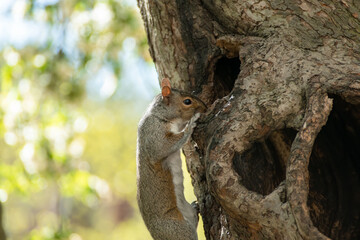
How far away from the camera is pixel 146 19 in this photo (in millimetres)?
3506

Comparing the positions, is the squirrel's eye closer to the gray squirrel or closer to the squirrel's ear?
the gray squirrel

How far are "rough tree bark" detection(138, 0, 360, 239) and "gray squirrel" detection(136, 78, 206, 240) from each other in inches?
4.2

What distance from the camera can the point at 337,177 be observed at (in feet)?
11.0

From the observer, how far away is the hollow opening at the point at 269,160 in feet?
10.4

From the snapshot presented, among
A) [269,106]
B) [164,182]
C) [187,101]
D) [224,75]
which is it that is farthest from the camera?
[224,75]

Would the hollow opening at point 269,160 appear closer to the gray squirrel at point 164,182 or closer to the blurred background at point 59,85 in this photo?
the gray squirrel at point 164,182

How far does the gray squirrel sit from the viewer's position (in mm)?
3117

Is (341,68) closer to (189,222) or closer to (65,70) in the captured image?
(189,222)

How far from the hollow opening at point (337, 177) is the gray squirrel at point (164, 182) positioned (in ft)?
2.57

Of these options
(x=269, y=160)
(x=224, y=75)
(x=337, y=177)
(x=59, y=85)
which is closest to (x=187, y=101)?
(x=224, y=75)

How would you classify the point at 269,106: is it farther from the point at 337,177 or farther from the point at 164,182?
the point at 337,177

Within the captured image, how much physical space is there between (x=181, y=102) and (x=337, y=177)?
1111 mm

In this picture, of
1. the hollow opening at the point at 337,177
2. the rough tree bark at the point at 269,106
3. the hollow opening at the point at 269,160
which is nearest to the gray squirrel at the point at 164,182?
the rough tree bark at the point at 269,106

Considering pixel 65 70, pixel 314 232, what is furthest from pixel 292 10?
pixel 65 70
